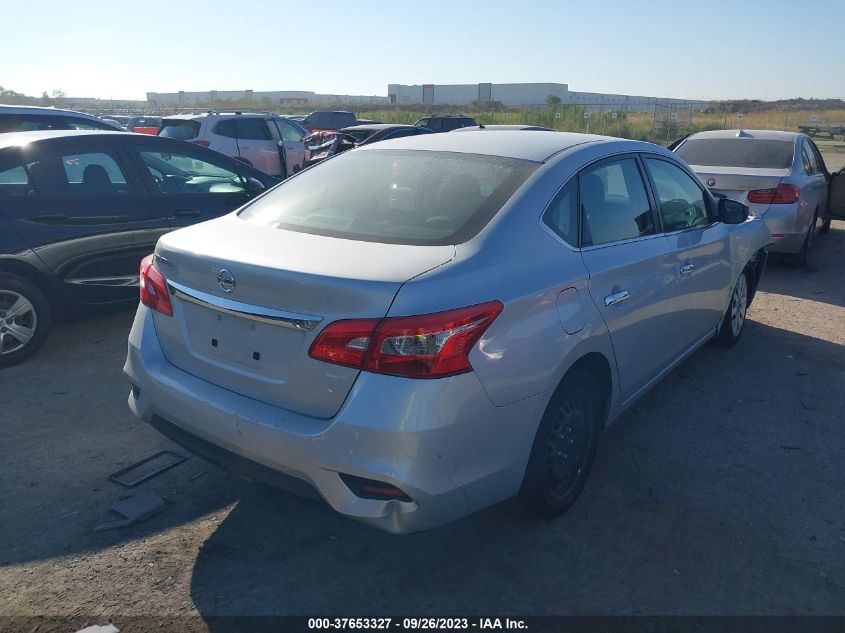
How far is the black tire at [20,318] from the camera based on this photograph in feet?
16.6

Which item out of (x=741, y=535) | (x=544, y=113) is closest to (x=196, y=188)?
(x=741, y=535)

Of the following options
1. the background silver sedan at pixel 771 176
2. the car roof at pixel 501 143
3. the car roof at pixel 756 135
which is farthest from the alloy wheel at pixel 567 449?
the car roof at pixel 756 135

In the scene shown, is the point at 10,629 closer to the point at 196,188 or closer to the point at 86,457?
the point at 86,457

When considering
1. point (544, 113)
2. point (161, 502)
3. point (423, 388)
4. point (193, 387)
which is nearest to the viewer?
point (423, 388)

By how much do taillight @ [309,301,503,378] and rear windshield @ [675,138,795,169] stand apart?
7.14 meters

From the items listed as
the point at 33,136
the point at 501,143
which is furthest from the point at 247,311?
the point at 33,136

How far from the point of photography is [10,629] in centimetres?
262

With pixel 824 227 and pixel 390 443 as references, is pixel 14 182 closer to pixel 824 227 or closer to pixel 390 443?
pixel 390 443

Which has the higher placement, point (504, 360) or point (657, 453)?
point (504, 360)

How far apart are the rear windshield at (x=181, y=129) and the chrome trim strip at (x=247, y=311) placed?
11.9m

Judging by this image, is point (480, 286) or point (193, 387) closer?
point (480, 286)

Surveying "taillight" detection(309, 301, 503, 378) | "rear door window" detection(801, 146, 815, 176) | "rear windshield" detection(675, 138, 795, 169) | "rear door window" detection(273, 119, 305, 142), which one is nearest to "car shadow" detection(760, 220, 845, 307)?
"rear door window" detection(801, 146, 815, 176)

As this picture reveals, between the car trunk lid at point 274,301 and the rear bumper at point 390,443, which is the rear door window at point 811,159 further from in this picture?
the car trunk lid at point 274,301

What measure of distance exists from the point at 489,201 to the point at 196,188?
13.2ft
